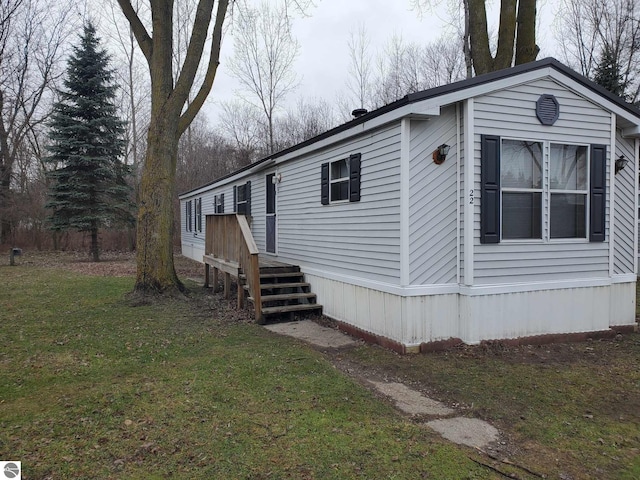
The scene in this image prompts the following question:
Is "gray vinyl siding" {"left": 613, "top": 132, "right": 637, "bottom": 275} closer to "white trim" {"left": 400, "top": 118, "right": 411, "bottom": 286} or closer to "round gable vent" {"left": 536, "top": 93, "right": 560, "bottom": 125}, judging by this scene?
"round gable vent" {"left": 536, "top": 93, "right": 560, "bottom": 125}

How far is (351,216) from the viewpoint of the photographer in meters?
6.89

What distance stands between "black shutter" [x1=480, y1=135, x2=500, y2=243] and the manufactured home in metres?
0.01

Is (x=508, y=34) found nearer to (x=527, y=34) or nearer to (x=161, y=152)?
(x=527, y=34)

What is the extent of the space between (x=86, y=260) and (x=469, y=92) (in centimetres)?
1812

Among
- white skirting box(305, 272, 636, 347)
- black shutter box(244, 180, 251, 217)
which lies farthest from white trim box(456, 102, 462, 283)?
black shutter box(244, 180, 251, 217)

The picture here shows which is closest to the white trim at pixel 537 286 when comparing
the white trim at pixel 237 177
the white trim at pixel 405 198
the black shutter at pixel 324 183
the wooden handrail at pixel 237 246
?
the white trim at pixel 405 198

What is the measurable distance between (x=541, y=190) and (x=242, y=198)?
871 centimetres

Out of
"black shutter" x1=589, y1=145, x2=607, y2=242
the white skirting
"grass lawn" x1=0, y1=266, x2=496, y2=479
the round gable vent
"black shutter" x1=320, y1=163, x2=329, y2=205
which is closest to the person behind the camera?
"grass lawn" x1=0, y1=266, x2=496, y2=479

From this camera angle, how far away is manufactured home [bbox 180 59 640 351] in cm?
562

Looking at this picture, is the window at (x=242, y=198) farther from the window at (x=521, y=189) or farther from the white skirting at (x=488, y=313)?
the window at (x=521, y=189)

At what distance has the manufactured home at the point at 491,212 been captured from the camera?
18.4 feet

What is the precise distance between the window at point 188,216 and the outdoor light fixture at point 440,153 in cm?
1634

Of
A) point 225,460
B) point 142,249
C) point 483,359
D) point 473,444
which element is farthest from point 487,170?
point 142,249

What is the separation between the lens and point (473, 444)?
3303 millimetres
